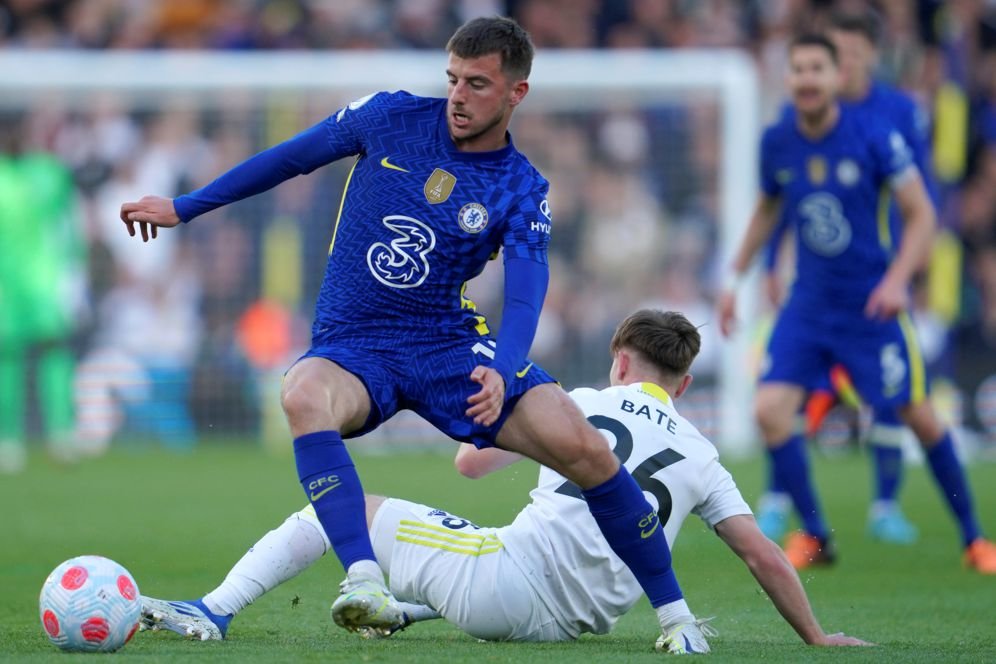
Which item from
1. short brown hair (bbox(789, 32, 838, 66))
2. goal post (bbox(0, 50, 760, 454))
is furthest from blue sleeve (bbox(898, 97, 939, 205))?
goal post (bbox(0, 50, 760, 454))

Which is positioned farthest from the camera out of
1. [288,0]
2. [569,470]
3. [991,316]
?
[288,0]

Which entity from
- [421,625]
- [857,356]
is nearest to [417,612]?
[421,625]

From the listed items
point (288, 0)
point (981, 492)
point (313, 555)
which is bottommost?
point (981, 492)

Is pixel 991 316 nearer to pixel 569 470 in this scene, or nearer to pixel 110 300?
pixel 110 300

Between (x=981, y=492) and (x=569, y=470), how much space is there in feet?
25.6

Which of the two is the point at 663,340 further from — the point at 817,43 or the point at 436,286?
the point at 817,43

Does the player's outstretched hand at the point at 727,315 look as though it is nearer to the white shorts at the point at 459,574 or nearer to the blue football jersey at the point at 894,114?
the blue football jersey at the point at 894,114

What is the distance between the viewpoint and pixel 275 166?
16.9 ft

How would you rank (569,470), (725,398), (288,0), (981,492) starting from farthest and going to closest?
(288,0)
(725,398)
(981,492)
(569,470)

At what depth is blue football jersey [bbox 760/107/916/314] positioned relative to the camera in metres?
8.53

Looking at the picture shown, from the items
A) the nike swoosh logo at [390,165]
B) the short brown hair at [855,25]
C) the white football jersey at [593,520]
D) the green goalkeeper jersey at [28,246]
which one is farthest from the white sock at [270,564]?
the green goalkeeper jersey at [28,246]

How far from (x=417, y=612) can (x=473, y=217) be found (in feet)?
4.22

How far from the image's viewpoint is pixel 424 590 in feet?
16.7

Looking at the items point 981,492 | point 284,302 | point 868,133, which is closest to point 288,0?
point 284,302
